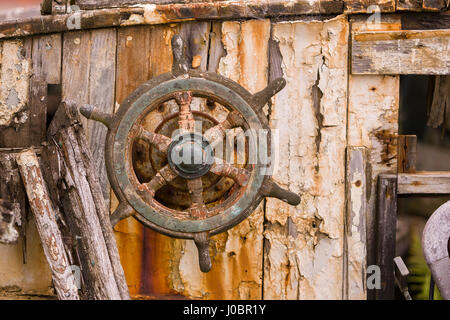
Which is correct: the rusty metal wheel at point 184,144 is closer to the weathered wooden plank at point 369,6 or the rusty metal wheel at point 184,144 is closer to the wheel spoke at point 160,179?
the wheel spoke at point 160,179

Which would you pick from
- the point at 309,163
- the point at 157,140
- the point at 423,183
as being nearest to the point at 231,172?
the point at 157,140

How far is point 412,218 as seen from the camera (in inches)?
98.9

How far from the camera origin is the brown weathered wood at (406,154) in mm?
1662

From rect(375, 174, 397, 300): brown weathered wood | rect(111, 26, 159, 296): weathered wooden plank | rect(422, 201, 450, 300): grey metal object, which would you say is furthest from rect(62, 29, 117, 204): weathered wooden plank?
rect(422, 201, 450, 300): grey metal object

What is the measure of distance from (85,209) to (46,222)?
12cm

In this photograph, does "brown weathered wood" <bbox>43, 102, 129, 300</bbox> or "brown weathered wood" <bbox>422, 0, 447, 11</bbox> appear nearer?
"brown weathered wood" <bbox>43, 102, 129, 300</bbox>

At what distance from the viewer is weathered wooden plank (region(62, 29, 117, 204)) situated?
66.4 inches

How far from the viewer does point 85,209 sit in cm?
141

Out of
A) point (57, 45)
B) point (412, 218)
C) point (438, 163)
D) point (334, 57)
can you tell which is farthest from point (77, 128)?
point (438, 163)

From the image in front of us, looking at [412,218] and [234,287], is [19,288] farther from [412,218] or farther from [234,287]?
[412,218]

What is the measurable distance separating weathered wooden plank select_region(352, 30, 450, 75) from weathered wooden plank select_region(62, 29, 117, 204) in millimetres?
910

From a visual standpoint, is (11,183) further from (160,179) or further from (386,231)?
(386,231)

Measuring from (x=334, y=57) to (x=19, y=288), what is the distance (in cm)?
152

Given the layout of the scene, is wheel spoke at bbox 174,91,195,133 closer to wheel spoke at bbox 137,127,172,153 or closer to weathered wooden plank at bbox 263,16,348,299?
wheel spoke at bbox 137,127,172,153
